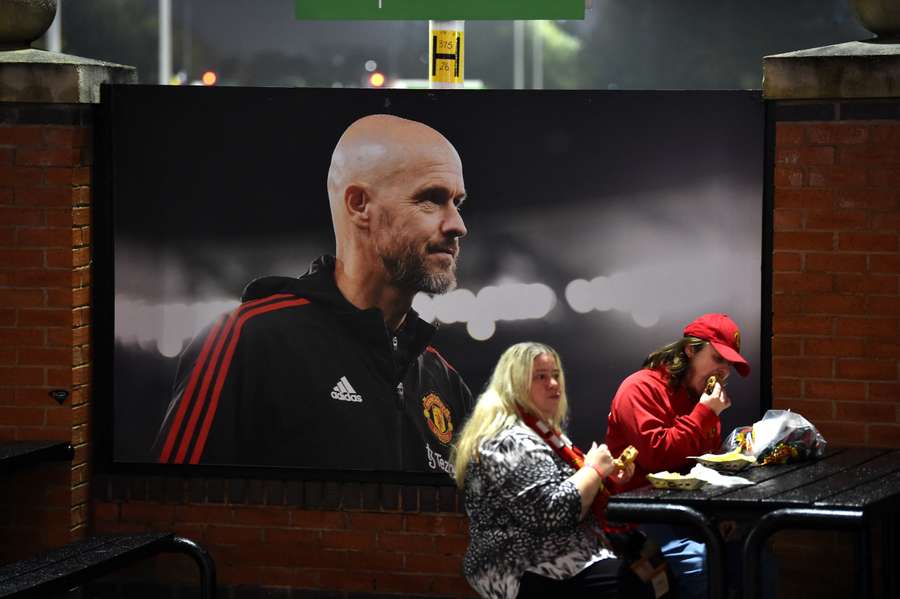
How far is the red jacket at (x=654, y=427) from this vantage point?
5609 mm

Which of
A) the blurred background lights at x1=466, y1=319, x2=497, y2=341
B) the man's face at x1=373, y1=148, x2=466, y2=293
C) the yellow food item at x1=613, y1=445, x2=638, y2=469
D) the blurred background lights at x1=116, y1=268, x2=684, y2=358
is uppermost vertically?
the man's face at x1=373, y1=148, x2=466, y2=293

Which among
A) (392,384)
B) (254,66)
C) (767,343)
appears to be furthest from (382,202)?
(254,66)

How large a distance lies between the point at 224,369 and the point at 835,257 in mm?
2835

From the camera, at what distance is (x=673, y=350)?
5.93m

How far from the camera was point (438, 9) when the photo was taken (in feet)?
22.8

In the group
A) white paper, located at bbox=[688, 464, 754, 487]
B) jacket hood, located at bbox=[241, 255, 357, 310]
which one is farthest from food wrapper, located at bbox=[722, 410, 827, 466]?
jacket hood, located at bbox=[241, 255, 357, 310]

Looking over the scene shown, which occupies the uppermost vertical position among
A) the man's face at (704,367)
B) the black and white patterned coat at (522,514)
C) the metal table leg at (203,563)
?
the man's face at (704,367)

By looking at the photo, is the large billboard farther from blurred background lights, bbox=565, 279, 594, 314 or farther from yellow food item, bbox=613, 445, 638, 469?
yellow food item, bbox=613, 445, 638, 469

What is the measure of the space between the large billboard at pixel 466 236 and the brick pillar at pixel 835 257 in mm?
164

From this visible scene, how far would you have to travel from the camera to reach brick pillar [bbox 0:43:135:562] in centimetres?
682

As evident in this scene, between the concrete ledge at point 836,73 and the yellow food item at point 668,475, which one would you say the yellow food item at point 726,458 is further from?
the concrete ledge at point 836,73

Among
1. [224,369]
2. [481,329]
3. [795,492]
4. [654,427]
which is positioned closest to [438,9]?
[481,329]

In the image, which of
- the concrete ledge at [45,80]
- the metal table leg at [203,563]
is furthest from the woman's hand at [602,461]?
the concrete ledge at [45,80]

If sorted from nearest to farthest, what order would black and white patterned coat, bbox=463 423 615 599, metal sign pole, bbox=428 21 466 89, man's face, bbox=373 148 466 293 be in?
black and white patterned coat, bbox=463 423 615 599, man's face, bbox=373 148 466 293, metal sign pole, bbox=428 21 466 89
